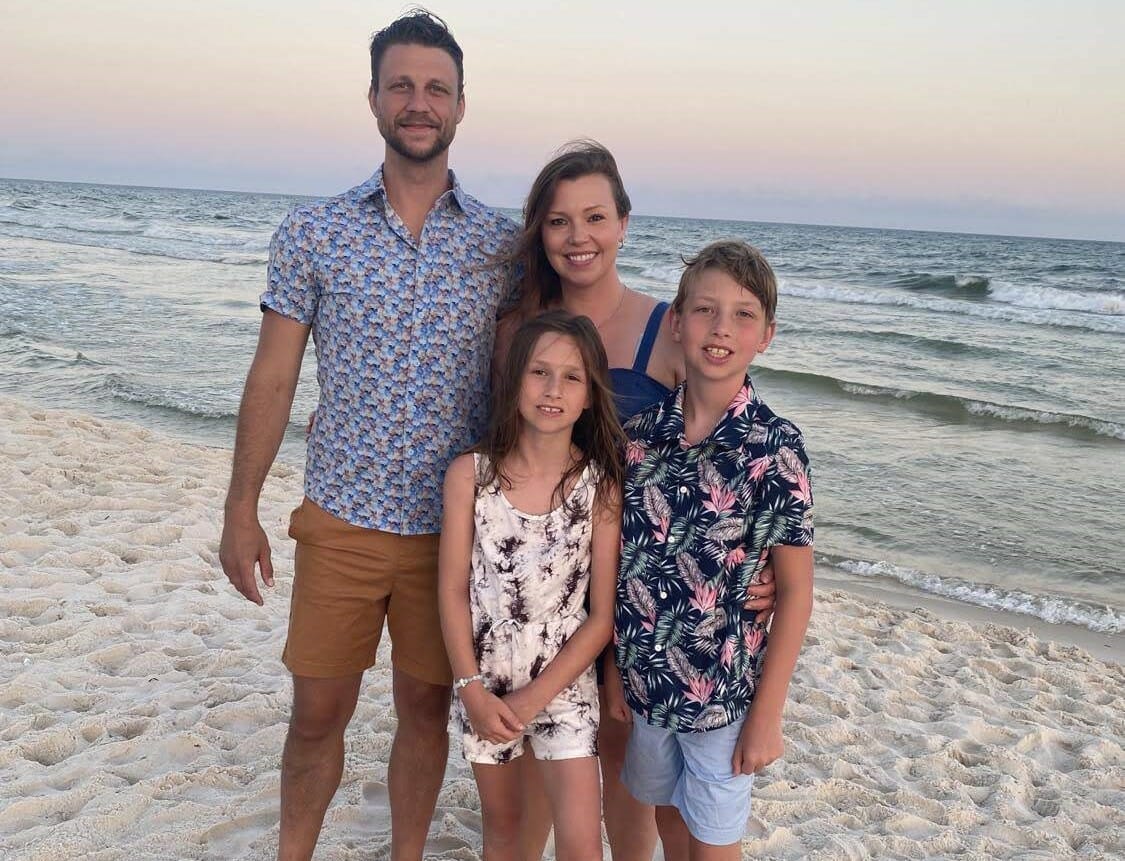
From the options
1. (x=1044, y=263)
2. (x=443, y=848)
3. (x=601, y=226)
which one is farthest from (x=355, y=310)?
(x=1044, y=263)

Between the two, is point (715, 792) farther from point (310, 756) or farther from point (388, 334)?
point (388, 334)

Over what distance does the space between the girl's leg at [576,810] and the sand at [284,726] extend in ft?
3.17

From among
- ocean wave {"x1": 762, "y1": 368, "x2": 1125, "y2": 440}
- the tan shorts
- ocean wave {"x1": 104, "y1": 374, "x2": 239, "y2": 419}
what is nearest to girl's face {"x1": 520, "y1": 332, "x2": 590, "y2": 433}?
the tan shorts

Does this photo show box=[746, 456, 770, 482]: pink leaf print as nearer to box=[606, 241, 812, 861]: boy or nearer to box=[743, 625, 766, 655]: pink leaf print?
box=[606, 241, 812, 861]: boy

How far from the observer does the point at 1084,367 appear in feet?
47.8

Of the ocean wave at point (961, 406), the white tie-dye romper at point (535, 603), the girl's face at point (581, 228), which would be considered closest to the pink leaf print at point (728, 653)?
the white tie-dye romper at point (535, 603)

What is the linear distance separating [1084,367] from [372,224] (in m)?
14.8

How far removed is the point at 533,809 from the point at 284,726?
160 centimetres

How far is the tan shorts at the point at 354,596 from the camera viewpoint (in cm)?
260

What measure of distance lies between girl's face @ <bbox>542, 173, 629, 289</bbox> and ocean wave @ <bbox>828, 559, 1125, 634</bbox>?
4618 millimetres

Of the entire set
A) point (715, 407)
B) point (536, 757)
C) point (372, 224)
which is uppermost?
point (372, 224)

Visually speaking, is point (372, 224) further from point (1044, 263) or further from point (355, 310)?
point (1044, 263)

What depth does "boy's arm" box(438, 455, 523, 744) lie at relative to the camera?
93.9 inches

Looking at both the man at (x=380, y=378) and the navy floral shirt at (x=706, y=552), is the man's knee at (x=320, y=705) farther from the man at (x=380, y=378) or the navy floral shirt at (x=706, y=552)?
the navy floral shirt at (x=706, y=552)
